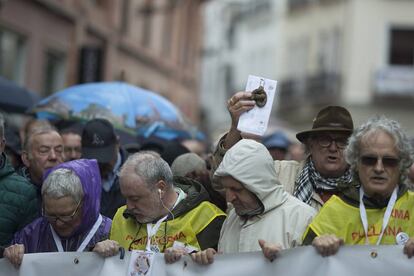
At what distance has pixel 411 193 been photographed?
647cm

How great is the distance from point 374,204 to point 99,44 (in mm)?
20757

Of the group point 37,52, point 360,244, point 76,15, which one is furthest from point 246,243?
point 76,15

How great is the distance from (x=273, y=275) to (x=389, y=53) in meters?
39.4

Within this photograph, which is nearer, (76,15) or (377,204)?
(377,204)

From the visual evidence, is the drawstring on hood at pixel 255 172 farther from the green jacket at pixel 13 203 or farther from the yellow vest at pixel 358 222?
the green jacket at pixel 13 203

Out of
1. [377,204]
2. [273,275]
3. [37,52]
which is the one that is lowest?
[273,275]

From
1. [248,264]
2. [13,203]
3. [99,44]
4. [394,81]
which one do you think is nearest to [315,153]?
[248,264]

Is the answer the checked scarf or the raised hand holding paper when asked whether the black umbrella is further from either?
the raised hand holding paper

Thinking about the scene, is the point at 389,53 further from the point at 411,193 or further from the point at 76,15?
the point at 411,193

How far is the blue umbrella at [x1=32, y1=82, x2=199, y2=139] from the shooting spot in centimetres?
1220

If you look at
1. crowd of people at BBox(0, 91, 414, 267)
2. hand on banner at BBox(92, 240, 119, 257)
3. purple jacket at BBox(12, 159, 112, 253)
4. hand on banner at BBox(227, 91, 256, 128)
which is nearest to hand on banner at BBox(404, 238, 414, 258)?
crowd of people at BBox(0, 91, 414, 267)

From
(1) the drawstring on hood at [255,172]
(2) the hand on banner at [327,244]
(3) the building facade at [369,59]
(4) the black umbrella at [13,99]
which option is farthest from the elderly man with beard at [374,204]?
(3) the building facade at [369,59]

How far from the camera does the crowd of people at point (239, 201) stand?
21.1ft

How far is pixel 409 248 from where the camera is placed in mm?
6211
